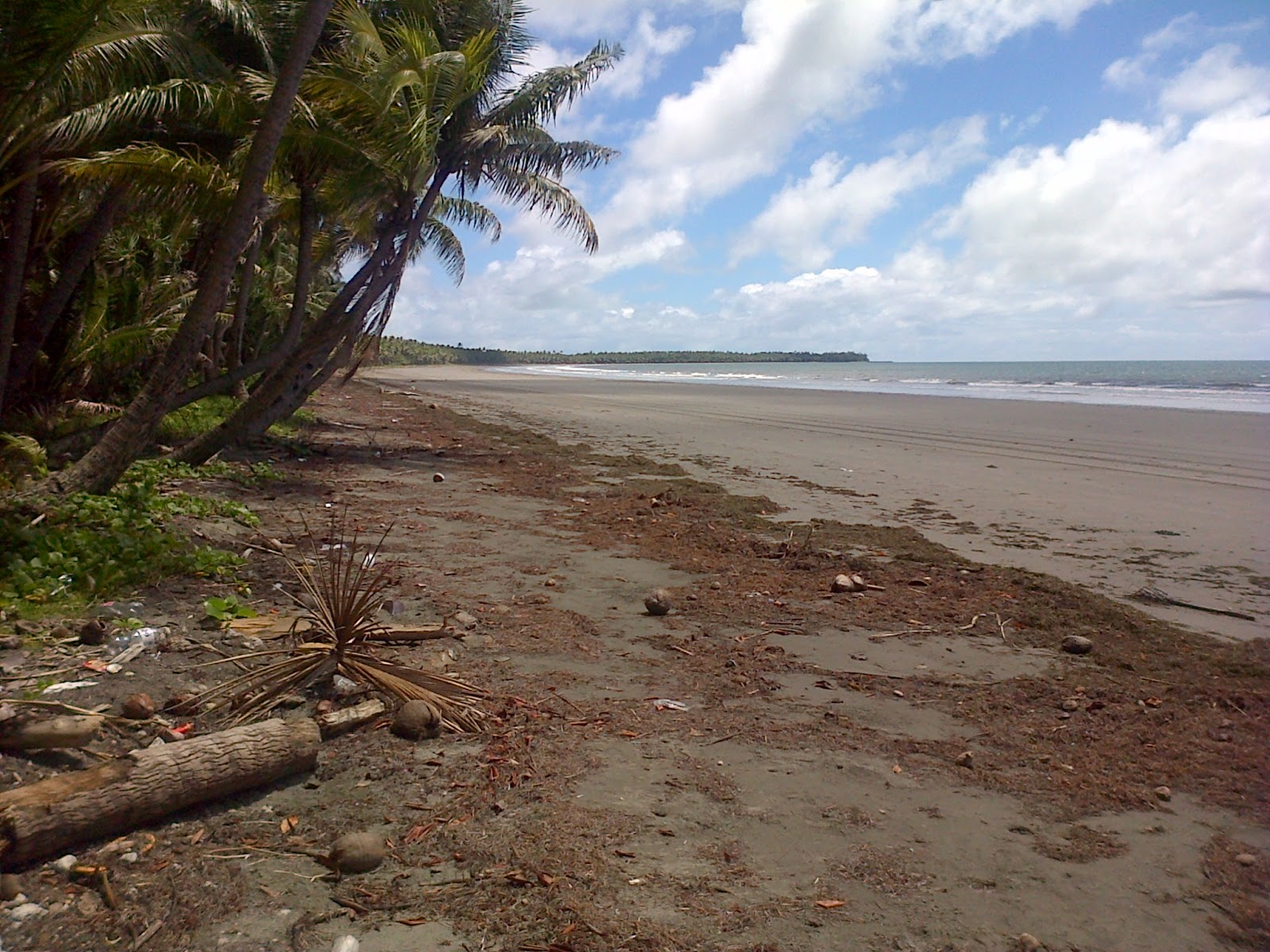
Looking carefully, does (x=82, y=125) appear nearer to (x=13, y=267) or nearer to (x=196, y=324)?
(x=13, y=267)

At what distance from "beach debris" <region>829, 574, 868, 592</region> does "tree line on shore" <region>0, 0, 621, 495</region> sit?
510 centimetres

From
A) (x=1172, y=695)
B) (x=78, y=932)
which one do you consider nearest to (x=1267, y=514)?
(x=1172, y=695)

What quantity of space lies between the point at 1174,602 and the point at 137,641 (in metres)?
6.82

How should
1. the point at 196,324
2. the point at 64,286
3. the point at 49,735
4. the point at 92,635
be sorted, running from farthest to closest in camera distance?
the point at 64,286 → the point at 196,324 → the point at 92,635 → the point at 49,735

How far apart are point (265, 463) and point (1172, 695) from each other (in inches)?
406

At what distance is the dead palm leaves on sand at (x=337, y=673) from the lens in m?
4.19

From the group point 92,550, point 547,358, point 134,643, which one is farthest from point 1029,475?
point 547,358

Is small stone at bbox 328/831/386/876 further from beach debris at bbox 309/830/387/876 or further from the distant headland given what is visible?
→ the distant headland

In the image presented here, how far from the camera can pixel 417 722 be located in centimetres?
409

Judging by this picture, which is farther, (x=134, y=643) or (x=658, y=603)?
(x=658, y=603)

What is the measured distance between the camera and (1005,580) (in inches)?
281

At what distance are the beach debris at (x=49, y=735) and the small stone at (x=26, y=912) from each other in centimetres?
89

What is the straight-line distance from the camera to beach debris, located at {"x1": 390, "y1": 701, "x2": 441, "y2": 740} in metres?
4.08

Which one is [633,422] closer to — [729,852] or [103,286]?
[103,286]
